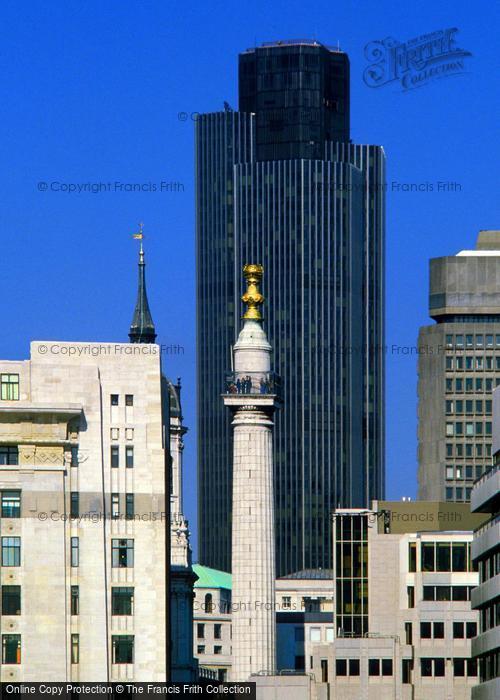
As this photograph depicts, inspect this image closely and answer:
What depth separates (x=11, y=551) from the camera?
16538cm

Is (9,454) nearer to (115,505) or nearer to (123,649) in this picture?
(115,505)

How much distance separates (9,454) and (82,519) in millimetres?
6056

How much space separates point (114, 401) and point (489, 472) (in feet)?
85.2

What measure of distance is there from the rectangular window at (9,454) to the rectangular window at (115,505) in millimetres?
6552

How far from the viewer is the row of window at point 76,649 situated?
16350 centimetres

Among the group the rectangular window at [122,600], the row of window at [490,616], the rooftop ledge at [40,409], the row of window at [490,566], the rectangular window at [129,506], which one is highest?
the rooftop ledge at [40,409]

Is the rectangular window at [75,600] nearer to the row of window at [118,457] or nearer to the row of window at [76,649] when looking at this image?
the row of window at [76,649]

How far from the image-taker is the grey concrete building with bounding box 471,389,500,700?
6107 inches

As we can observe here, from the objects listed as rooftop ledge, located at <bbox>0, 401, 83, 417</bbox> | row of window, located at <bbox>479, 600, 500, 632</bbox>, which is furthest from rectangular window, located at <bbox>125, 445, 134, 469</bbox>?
row of window, located at <bbox>479, 600, 500, 632</bbox>

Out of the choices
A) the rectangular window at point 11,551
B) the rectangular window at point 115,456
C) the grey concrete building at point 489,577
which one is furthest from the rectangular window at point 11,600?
the grey concrete building at point 489,577

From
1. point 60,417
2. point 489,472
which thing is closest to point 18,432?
point 60,417

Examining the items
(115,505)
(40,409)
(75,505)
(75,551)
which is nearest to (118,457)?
(115,505)

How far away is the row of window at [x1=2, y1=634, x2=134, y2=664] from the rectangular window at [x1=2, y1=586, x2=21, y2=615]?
1496mm

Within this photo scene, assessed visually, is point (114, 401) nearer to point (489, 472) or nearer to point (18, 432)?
point (18, 432)
